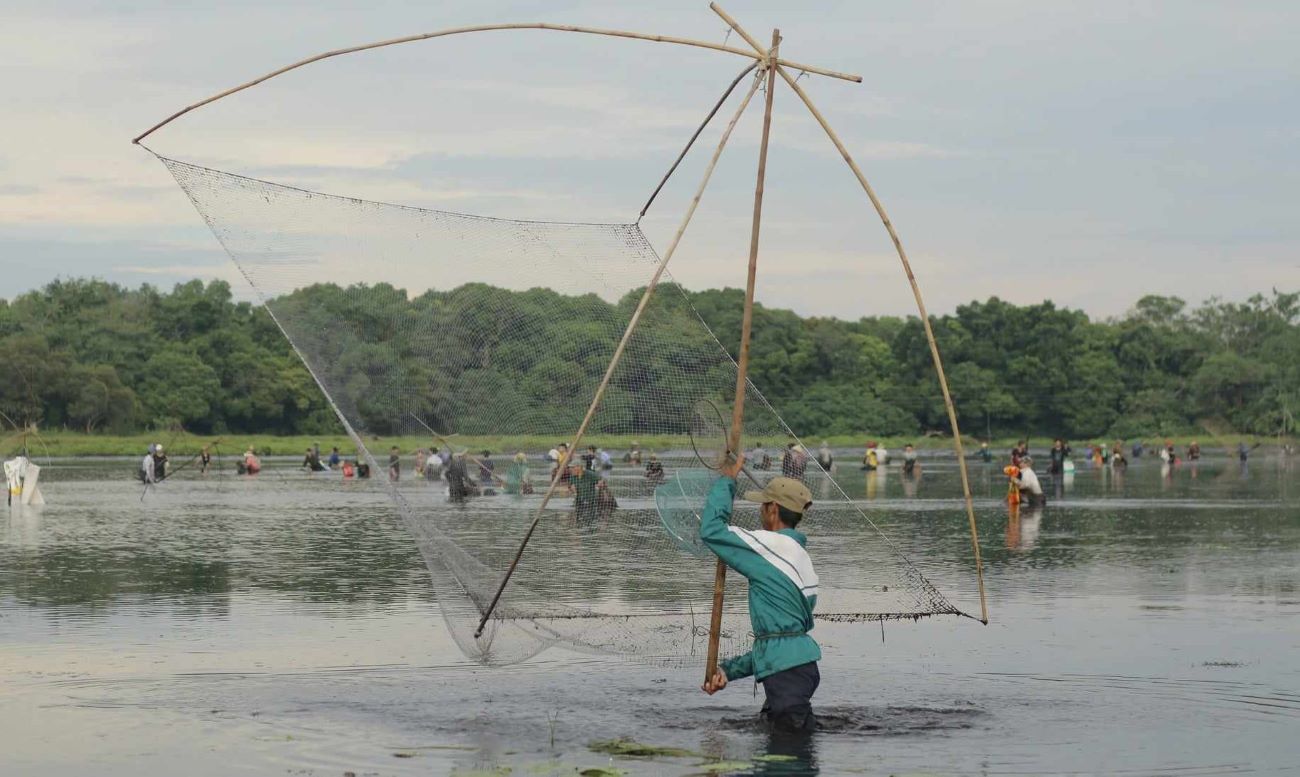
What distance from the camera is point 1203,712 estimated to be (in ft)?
33.0

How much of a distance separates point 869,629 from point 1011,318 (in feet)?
324

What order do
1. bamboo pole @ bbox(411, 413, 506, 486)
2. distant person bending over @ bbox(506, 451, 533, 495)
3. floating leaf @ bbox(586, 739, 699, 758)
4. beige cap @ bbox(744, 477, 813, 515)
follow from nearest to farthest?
floating leaf @ bbox(586, 739, 699, 758)
beige cap @ bbox(744, 477, 813, 515)
bamboo pole @ bbox(411, 413, 506, 486)
distant person bending over @ bbox(506, 451, 533, 495)

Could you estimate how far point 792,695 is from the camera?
902 cm

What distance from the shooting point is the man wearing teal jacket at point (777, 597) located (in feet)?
29.3

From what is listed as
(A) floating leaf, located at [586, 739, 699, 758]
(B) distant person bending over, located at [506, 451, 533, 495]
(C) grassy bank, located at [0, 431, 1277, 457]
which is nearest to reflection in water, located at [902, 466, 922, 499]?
(C) grassy bank, located at [0, 431, 1277, 457]

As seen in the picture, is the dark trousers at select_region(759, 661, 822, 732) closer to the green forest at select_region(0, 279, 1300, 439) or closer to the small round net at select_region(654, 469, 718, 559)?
the small round net at select_region(654, 469, 718, 559)

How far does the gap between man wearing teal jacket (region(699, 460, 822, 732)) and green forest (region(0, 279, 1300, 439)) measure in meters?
47.3

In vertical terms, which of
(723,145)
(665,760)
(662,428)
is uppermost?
(723,145)

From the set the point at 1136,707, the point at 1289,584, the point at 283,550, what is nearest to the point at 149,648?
the point at 1136,707

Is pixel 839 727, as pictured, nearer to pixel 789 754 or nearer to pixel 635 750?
pixel 789 754

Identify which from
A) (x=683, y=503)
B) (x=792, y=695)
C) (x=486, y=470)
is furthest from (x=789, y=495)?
(x=486, y=470)

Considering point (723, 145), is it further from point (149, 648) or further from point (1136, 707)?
point (149, 648)

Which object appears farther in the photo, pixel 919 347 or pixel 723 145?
pixel 919 347

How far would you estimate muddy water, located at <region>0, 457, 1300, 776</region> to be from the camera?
344 inches
